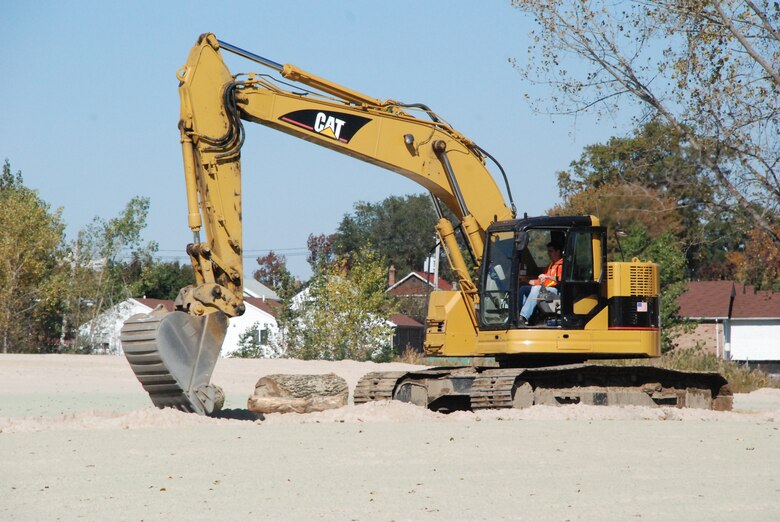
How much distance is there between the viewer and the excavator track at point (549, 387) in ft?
52.7

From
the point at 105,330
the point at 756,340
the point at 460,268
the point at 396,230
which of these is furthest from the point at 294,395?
the point at 396,230

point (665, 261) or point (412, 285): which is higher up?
point (412, 285)

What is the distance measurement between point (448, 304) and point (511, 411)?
204 cm

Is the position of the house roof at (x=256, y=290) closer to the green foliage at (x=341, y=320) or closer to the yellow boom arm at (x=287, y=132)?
the green foliage at (x=341, y=320)

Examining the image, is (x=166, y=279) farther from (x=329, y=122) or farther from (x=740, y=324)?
(x=329, y=122)

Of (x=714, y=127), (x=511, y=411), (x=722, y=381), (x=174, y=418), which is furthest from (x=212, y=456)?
(x=714, y=127)

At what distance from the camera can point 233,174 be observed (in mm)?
15148

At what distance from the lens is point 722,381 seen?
18.1 meters

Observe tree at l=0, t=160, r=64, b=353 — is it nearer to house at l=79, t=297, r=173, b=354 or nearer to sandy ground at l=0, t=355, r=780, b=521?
house at l=79, t=297, r=173, b=354

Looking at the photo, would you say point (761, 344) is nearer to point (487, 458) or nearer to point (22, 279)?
point (22, 279)

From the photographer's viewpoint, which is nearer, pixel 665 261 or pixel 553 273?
pixel 553 273

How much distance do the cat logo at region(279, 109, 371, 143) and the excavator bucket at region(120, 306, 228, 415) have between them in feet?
10.4

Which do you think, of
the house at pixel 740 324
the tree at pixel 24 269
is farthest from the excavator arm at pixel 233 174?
the house at pixel 740 324

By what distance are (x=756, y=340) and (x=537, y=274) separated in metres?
40.7
